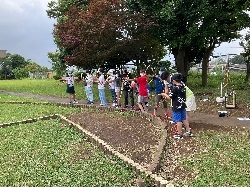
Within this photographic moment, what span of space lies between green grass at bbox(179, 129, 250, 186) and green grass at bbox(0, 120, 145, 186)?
48.2 inches

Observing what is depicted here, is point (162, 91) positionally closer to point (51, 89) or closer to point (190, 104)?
point (190, 104)

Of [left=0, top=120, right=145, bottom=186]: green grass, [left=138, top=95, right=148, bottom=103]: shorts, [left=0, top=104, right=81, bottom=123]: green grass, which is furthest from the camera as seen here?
[left=0, top=104, right=81, bottom=123]: green grass

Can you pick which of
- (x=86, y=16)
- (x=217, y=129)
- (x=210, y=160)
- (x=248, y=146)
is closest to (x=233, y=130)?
(x=217, y=129)

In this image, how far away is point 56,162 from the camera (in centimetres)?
746

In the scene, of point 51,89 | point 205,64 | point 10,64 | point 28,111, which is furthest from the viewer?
point 10,64

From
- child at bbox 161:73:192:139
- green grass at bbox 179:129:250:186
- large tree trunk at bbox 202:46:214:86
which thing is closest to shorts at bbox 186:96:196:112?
green grass at bbox 179:129:250:186

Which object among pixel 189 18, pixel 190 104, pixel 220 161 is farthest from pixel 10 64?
pixel 220 161

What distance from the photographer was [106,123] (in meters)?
11.3

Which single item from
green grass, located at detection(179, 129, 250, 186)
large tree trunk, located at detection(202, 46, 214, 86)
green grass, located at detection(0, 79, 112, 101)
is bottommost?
green grass, located at detection(179, 129, 250, 186)

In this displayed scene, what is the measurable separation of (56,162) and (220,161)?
325cm

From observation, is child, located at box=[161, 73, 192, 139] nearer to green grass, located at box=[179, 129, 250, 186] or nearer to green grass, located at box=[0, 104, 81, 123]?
green grass, located at box=[179, 129, 250, 186]

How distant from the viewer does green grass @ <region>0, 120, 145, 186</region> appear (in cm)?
639

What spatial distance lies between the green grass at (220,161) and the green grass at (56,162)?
1224 mm

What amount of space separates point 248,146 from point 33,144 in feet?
16.5
